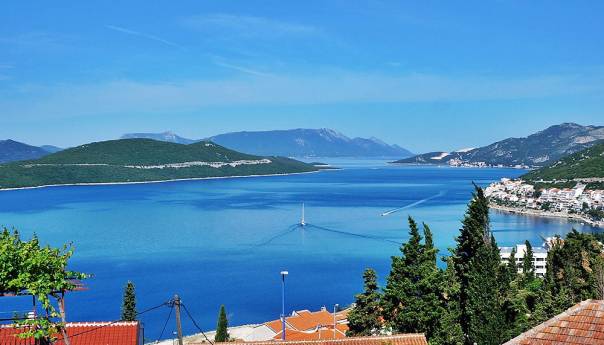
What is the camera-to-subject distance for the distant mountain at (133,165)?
128500mm

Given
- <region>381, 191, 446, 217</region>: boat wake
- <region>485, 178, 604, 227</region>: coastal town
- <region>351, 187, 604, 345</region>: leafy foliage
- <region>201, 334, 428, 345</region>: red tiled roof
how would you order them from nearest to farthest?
<region>201, 334, 428, 345</region>: red tiled roof, <region>351, 187, 604, 345</region>: leafy foliage, <region>485, 178, 604, 227</region>: coastal town, <region>381, 191, 446, 217</region>: boat wake

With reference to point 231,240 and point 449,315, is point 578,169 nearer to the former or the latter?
point 231,240

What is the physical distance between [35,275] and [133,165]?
144619 millimetres

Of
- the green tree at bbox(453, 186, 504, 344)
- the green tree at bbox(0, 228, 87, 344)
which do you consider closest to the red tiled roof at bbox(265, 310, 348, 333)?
the green tree at bbox(453, 186, 504, 344)

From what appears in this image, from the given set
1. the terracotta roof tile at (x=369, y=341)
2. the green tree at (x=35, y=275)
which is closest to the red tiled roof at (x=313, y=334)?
the terracotta roof tile at (x=369, y=341)

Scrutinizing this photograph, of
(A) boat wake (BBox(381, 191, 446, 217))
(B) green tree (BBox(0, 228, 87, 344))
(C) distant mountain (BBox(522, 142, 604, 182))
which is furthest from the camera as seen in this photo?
(C) distant mountain (BBox(522, 142, 604, 182))

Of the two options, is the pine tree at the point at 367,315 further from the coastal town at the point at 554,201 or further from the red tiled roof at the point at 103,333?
the coastal town at the point at 554,201

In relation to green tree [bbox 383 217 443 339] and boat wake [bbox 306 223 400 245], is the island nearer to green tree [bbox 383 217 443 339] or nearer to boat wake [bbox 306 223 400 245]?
boat wake [bbox 306 223 400 245]

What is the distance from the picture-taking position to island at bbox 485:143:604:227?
7175 cm

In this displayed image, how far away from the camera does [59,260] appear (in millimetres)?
7660

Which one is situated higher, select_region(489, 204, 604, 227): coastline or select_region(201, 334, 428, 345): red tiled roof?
select_region(201, 334, 428, 345): red tiled roof

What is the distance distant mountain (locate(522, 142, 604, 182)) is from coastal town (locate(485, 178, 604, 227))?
4.86 meters

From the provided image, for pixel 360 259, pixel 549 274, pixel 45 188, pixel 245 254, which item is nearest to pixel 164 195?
pixel 45 188

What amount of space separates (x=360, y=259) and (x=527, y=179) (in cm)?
6406
